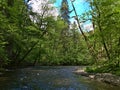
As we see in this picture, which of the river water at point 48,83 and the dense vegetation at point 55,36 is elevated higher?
the dense vegetation at point 55,36

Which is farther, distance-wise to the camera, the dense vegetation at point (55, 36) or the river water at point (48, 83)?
the dense vegetation at point (55, 36)

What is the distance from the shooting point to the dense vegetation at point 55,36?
99.3ft

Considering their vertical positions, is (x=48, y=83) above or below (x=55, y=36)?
below

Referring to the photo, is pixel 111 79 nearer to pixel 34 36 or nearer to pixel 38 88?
pixel 38 88

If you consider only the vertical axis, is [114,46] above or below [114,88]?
above

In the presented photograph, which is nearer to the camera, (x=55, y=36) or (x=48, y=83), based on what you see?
(x=48, y=83)

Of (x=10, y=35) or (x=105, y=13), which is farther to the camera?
(x=10, y=35)

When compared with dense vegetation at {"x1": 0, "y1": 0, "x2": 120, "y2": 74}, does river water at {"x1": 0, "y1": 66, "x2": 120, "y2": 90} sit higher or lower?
lower

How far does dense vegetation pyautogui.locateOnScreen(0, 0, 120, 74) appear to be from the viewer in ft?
99.3

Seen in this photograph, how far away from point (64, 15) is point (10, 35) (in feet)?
183

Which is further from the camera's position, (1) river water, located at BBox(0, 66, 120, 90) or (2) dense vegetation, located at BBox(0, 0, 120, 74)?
(2) dense vegetation, located at BBox(0, 0, 120, 74)

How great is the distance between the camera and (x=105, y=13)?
101 ft

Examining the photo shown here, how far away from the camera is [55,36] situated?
177ft

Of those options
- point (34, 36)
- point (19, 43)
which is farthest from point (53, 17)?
point (19, 43)
